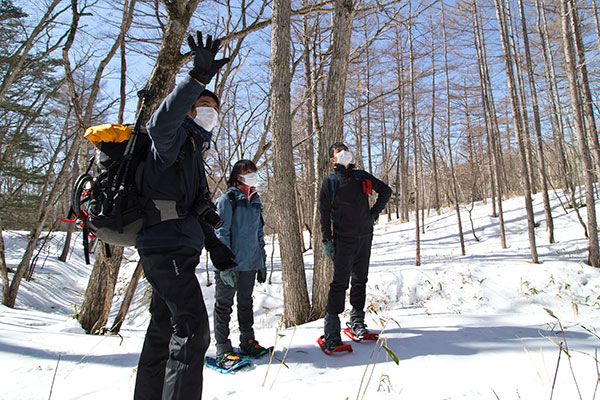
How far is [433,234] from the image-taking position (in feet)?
54.7

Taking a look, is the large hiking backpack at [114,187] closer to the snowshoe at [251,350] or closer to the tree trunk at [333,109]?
the snowshoe at [251,350]

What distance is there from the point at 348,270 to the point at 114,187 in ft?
6.74

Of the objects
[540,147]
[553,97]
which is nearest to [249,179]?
[540,147]

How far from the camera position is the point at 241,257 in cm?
292

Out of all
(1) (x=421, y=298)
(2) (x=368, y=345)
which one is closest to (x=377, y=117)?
(1) (x=421, y=298)

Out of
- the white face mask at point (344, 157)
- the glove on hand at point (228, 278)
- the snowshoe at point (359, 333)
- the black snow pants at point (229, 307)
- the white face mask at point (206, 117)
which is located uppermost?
the white face mask at point (206, 117)

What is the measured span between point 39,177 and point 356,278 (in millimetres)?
13706

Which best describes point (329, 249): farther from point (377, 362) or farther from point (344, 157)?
point (377, 362)

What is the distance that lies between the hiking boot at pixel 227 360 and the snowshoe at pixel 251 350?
188 millimetres

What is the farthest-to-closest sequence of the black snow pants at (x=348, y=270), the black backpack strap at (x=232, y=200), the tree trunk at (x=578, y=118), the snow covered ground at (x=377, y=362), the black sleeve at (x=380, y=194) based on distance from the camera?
the tree trunk at (x=578, y=118), the black sleeve at (x=380, y=194), the black backpack strap at (x=232, y=200), the black snow pants at (x=348, y=270), the snow covered ground at (x=377, y=362)

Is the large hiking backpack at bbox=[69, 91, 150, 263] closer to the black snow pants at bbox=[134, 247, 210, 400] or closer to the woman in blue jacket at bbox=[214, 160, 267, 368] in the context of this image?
the black snow pants at bbox=[134, 247, 210, 400]

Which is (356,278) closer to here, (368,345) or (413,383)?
(368,345)

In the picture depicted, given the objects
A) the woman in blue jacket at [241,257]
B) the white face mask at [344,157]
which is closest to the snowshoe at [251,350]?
the woman in blue jacket at [241,257]

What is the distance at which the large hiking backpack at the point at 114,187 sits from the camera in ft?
5.14
